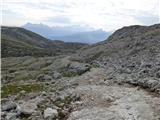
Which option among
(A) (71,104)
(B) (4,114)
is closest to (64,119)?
(A) (71,104)

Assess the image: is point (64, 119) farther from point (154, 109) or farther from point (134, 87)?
point (134, 87)

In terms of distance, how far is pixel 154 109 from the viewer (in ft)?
94.6

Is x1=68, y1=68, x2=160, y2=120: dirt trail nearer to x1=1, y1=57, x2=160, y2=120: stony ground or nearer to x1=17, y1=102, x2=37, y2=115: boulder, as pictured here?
x1=1, y1=57, x2=160, y2=120: stony ground

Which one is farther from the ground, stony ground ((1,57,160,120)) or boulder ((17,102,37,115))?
stony ground ((1,57,160,120))

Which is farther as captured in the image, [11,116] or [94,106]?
[94,106]

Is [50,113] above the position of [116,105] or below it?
below

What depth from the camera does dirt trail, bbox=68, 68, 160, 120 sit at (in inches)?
1095

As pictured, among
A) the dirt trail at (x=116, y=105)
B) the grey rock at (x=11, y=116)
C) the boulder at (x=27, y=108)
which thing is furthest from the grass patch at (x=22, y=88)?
the grey rock at (x=11, y=116)

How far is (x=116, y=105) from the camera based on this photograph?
31.4m

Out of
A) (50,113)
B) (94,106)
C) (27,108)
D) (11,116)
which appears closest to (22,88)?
(27,108)

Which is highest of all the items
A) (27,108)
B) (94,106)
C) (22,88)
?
(94,106)

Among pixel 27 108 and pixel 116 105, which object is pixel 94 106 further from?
pixel 27 108

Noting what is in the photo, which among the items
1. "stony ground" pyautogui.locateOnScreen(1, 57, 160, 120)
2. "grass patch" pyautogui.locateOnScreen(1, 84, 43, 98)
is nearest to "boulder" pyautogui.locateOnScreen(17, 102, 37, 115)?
"stony ground" pyautogui.locateOnScreen(1, 57, 160, 120)

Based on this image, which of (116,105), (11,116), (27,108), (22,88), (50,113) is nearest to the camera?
(50,113)
